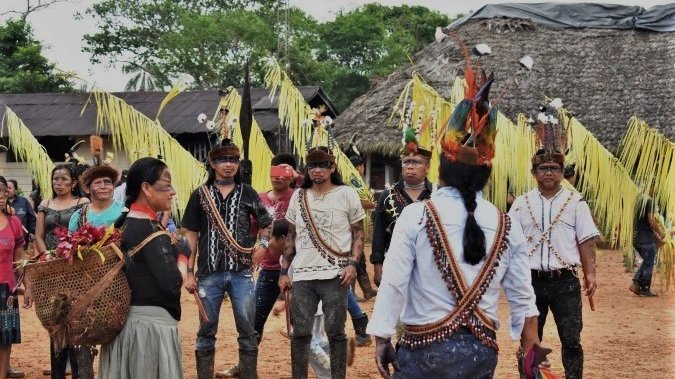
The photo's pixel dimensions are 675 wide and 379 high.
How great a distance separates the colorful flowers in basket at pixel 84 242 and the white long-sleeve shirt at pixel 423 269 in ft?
5.00

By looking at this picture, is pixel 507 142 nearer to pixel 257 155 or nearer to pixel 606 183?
pixel 606 183

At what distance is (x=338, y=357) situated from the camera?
323 inches

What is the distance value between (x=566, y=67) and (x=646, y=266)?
11712 millimetres

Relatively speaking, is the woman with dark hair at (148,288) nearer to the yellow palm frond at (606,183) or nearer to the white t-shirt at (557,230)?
the white t-shirt at (557,230)

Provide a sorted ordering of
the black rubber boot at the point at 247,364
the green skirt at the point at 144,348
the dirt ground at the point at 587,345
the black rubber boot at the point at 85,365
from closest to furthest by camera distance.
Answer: the green skirt at the point at 144,348 → the black rubber boot at the point at 85,365 → the black rubber boot at the point at 247,364 → the dirt ground at the point at 587,345

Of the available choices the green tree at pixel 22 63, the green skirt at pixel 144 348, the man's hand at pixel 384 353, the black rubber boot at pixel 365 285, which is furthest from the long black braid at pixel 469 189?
the green tree at pixel 22 63

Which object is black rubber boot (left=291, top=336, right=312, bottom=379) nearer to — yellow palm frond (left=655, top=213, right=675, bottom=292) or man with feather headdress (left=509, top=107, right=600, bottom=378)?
man with feather headdress (left=509, top=107, right=600, bottom=378)

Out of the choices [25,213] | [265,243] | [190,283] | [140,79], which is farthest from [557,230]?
[140,79]

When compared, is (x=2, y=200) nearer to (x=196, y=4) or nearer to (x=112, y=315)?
(x=112, y=315)

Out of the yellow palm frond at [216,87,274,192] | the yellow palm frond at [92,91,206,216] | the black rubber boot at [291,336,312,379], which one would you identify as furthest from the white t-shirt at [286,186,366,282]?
the yellow palm frond at [92,91,206,216]

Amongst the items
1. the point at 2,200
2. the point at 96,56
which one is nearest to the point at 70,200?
the point at 2,200

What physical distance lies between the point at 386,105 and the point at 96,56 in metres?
23.0

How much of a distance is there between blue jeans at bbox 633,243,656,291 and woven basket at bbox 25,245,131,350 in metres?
11.6

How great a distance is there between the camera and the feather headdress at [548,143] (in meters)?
8.20
